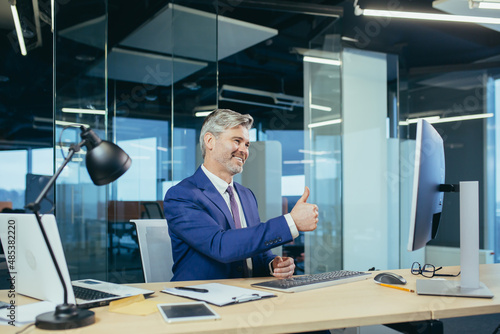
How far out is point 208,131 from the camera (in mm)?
2393

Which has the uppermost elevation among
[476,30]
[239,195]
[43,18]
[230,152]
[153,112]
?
[476,30]

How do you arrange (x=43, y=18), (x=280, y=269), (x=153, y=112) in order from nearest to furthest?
1. (x=280, y=269)
2. (x=43, y=18)
3. (x=153, y=112)

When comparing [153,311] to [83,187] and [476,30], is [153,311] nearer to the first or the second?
[83,187]

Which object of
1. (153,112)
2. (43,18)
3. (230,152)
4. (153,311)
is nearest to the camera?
(153,311)

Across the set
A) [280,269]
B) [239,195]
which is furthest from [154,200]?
[280,269]

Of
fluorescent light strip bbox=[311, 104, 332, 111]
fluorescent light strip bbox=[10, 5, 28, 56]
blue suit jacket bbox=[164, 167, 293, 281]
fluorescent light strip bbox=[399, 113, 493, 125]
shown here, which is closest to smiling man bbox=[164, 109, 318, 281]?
blue suit jacket bbox=[164, 167, 293, 281]

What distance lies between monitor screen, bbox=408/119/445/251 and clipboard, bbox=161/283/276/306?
1.84ft

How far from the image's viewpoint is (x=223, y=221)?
2.11 metres

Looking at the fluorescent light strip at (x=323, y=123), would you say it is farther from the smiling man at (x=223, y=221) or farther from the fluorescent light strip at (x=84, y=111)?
the smiling man at (x=223, y=221)

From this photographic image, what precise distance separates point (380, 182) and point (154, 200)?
113 inches

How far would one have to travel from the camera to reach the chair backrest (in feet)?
7.02

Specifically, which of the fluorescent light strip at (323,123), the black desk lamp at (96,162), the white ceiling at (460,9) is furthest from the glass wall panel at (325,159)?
the black desk lamp at (96,162)

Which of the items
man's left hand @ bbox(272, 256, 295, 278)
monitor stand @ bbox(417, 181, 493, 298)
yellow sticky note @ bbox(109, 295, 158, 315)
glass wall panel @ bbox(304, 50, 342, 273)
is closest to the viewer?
yellow sticky note @ bbox(109, 295, 158, 315)

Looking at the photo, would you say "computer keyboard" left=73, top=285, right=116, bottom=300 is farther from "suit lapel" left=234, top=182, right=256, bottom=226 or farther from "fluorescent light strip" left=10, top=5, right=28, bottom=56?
"fluorescent light strip" left=10, top=5, right=28, bottom=56
